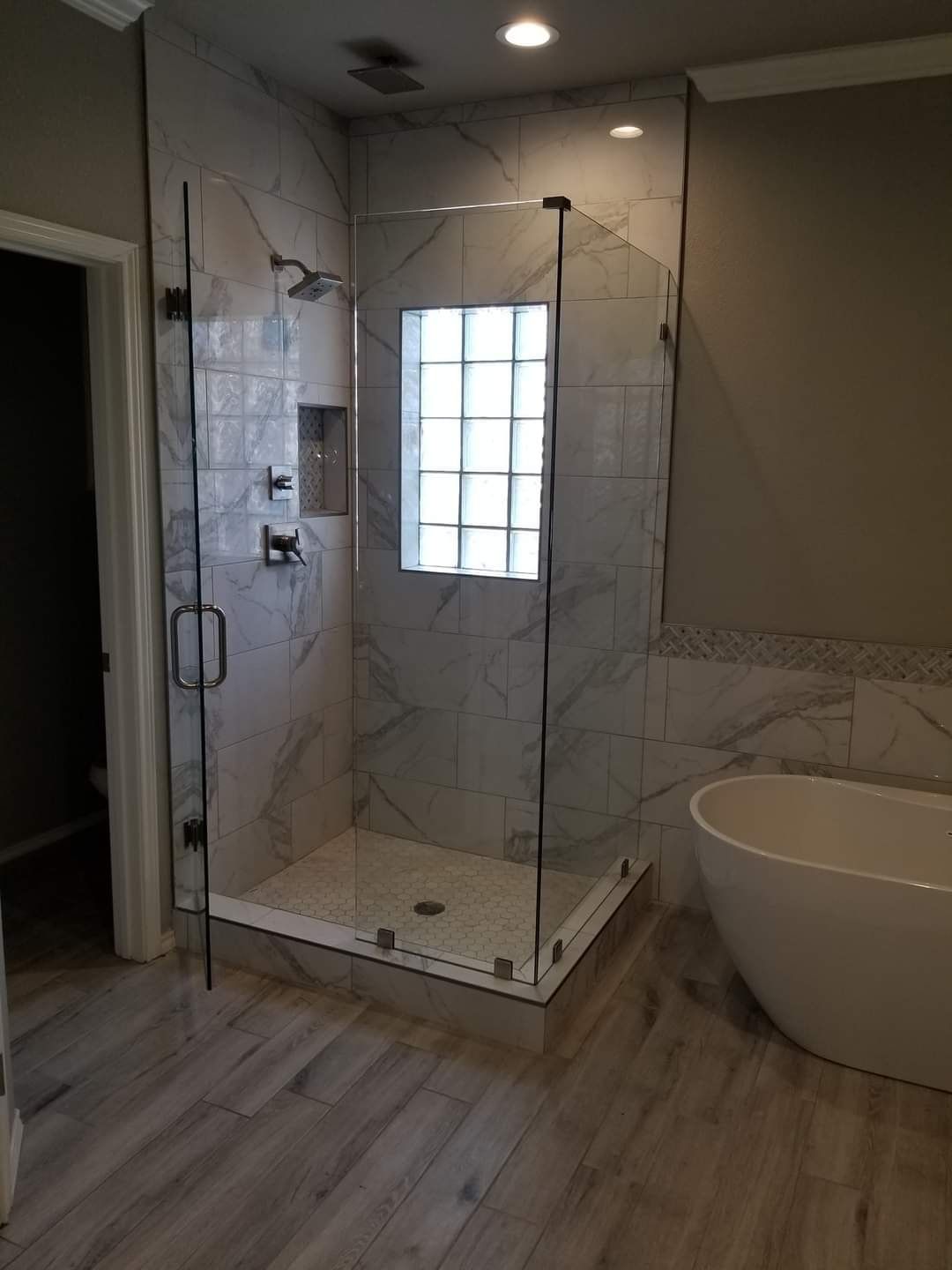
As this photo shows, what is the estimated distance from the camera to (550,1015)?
8.80ft

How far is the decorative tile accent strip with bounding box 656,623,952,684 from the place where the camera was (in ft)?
10.3

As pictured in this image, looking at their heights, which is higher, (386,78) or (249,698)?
(386,78)

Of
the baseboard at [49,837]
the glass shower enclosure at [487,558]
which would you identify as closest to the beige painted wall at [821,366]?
the glass shower enclosure at [487,558]

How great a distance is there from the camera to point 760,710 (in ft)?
11.2

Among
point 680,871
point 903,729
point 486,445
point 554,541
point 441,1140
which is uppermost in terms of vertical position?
point 486,445

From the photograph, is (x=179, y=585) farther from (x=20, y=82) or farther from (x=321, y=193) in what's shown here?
(x=321, y=193)

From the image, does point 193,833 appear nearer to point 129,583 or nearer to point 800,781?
point 129,583

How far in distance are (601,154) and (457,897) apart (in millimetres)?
2492

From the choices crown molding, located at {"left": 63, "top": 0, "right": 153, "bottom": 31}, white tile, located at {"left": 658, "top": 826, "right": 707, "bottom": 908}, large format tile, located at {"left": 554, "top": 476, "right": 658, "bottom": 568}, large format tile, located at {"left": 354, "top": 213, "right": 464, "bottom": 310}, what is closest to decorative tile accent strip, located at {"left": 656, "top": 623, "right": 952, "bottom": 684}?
large format tile, located at {"left": 554, "top": 476, "right": 658, "bottom": 568}

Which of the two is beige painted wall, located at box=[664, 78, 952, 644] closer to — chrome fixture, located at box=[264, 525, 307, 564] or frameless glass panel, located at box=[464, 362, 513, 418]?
frameless glass panel, located at box=[464, 362, 513, 418]

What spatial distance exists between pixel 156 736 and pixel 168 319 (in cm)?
126

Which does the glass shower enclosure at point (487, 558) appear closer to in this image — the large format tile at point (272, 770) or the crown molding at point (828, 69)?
the large format tile at point (272, 770)

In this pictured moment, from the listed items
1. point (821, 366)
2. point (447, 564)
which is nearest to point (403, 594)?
point (447, 564)

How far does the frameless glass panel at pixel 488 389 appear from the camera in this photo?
2500 millimetres
